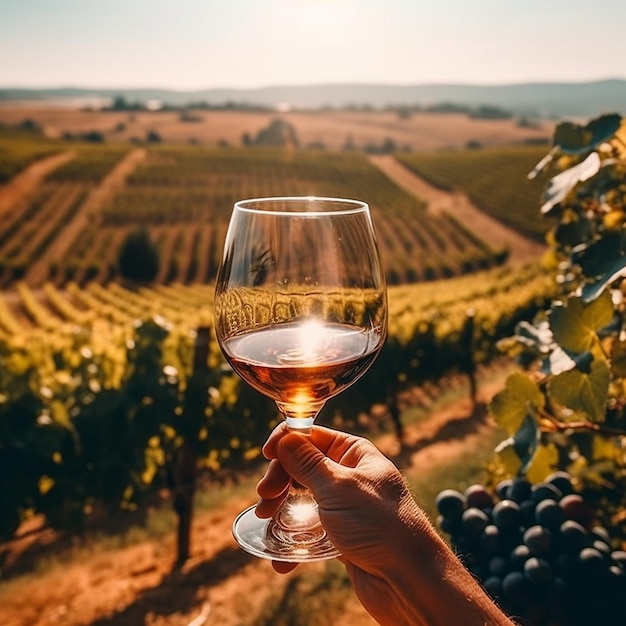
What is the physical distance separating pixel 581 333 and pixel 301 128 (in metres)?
126

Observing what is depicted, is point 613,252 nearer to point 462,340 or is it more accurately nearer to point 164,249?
point 462,340

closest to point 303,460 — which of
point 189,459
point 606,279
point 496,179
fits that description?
point 606,279

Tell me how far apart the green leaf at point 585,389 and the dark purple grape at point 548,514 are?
1040 millimetres

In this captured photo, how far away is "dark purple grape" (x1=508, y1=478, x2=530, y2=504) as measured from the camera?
2525 millimetres

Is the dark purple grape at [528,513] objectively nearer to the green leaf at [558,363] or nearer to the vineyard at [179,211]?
the green leaf at [558,363]

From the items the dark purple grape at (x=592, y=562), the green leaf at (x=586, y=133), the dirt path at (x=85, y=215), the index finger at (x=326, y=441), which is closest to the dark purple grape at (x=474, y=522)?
the dark purple grape at (x=592, y=562)

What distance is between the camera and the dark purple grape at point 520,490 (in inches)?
99.4

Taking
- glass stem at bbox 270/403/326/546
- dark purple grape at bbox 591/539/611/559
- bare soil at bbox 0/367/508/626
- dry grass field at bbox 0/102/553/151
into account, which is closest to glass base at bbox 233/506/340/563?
glass stem at bbox 270/403/326/546

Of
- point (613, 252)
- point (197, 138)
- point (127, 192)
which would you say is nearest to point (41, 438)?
point (613, 252)

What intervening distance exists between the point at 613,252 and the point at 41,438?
12.8 ft

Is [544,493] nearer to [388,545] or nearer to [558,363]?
[558,363]

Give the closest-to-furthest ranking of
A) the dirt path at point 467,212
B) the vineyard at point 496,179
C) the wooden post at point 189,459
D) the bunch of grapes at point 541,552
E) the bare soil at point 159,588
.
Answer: the bunch of grapes at point 541,552 → the bare soil at point 159,588 → the wooden post at point 189,459 → the dirt path at point 467,212 → the vineyard at point 496,179

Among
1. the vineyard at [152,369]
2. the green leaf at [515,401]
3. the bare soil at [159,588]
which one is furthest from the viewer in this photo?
the vineyard at [152,369]

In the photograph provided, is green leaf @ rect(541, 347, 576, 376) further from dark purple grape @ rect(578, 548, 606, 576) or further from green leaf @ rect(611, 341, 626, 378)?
dark purple grape @ rect(578, 548, 606, 576)
